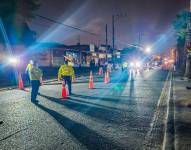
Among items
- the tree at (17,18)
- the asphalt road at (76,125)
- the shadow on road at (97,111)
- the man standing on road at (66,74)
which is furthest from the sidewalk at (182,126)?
the tree at (17,18)

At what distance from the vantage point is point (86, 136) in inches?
284

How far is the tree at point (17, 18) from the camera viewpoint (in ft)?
124

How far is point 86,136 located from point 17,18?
112 ft

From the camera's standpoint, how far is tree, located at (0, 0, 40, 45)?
37688mm

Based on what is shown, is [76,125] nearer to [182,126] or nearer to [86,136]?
[86,136]

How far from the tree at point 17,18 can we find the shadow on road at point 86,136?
30.8m

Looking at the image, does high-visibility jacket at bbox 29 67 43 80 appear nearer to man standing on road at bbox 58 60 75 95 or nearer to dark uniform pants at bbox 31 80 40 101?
dark uniform pants at bbox 31 80 40 101

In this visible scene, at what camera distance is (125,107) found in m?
11.7

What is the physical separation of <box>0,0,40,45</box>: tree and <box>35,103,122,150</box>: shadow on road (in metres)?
30.8

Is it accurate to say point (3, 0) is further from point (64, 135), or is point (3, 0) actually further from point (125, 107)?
point (64, 135)

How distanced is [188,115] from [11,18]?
108 feet

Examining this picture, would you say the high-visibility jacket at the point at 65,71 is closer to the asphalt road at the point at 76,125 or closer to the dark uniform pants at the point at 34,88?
the dark uniform pants at the point at 34,88

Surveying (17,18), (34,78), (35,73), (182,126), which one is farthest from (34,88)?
(17,18)

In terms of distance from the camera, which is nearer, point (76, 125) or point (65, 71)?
point (76, 125)
